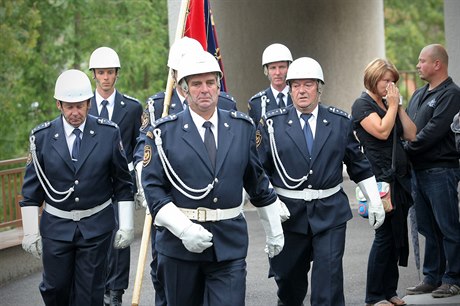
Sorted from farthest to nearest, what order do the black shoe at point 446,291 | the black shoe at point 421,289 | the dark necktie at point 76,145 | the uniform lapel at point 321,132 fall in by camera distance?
the black shoe at point 421,289, the black shoe at point 446,291, the uniform lapel at point 321,132, the dark necktie at point 76,145

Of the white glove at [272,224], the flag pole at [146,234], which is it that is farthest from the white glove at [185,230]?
the flag pole at [146,234]

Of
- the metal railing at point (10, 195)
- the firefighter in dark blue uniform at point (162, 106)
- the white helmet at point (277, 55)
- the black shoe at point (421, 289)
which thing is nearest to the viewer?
the firefighter in dark blue uniform at point (162, 106)

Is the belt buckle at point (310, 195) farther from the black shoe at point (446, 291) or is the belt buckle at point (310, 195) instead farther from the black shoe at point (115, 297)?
the black shoe at point (115, 297)

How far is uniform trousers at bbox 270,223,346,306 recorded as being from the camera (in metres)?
8.33

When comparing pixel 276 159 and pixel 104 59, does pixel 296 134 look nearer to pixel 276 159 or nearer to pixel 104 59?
pixel 276 159

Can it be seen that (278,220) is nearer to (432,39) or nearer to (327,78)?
(327,78)

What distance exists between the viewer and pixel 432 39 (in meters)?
36.1

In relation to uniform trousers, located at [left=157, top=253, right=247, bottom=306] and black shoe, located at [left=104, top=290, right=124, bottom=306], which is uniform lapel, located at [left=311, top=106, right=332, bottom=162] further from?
black shoe, located at [left=104, top=290, right=124, bottom=306]

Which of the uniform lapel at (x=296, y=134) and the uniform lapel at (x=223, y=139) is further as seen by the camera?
the uniform lapel at (x=296, y=134)

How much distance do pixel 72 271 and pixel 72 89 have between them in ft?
4.37

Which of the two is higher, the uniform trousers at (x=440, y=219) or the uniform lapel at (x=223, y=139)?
the uniform lapel at (x=223, y=139)

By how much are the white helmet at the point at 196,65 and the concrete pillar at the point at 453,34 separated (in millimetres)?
6878

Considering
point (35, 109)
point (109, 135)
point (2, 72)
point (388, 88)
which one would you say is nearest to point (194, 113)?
point (109, 135)

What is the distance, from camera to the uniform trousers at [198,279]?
276 inches
